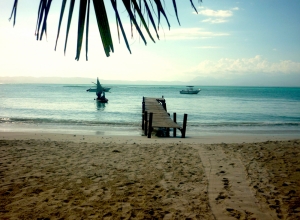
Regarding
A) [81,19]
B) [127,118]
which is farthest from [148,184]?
[127,118]

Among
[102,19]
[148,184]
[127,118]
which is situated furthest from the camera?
[127,118]

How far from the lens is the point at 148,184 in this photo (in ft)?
19.2

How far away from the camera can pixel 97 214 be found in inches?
173

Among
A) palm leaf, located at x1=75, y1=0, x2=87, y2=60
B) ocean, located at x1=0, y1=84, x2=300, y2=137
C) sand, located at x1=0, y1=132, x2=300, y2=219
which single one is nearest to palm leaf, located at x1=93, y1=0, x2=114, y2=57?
palm leaf, located at x1=75, y1=0, x2=87, y2=60

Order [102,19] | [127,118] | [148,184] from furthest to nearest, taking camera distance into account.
A: [127,118] → [148,184] → [102,19]

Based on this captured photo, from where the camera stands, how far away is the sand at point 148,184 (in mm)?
4539

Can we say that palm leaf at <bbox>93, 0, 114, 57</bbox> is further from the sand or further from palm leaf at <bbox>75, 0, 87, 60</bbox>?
the sand

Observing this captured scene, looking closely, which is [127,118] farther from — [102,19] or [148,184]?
[102,19]

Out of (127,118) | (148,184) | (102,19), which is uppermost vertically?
(102,19)

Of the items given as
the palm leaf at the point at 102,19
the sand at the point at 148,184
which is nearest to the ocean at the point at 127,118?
the sand at the point at 148,184

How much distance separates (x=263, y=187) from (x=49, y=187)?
16.6 feet

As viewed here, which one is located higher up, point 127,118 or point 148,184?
point 148,184

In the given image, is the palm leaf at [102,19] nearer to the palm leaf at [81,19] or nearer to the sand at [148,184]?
the palm leaf at [81,19]

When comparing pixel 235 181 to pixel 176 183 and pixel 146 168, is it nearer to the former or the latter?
pixel 176 183
